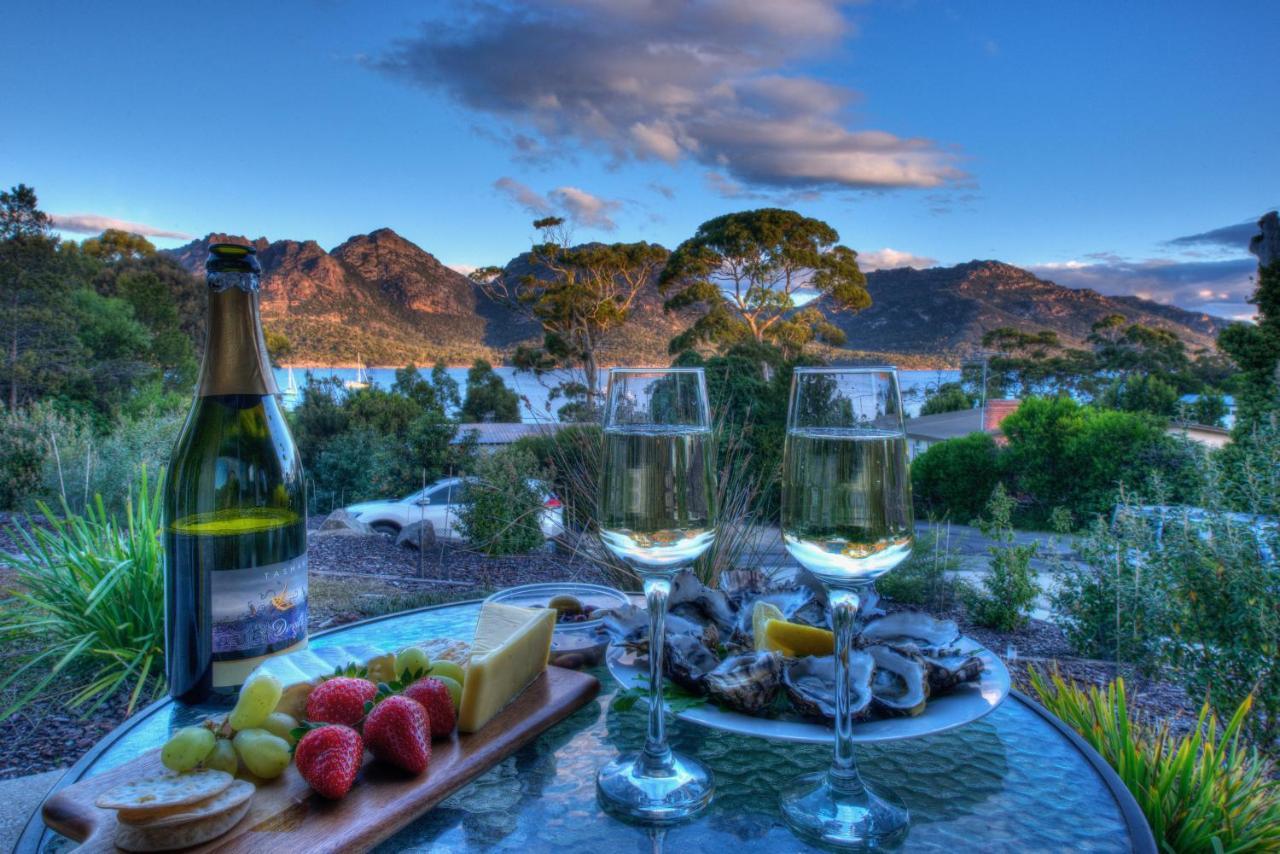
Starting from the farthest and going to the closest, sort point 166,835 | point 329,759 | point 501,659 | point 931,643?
point 931,643
point 501,659
point 329,759
point 166,835

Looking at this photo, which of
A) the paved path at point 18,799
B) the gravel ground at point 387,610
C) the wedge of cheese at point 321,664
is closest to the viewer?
the wedge of cheese at point 321,664

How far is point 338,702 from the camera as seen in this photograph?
0.98m

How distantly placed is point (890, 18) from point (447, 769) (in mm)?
11605

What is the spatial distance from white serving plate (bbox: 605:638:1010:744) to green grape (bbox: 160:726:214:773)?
20.6 inches

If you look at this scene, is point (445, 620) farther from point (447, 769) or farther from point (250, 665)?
point (447, 769)

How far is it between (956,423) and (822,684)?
29.1 m

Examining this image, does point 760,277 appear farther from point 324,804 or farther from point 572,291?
point 324,804

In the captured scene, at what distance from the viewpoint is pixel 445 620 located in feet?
5.74

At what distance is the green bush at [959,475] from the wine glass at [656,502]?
18.8 m

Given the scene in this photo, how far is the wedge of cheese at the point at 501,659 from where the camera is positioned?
1.00m

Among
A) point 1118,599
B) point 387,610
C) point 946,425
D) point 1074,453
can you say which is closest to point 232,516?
point 387,610

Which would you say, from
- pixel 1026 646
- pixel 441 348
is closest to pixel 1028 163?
pixel 1026 646

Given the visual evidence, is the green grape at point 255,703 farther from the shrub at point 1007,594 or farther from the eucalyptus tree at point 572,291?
the eucalyptus tree at point 572,291

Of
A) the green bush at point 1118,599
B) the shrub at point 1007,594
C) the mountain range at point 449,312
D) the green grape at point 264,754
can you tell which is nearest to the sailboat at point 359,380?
the mountain range at point 449,312
